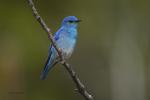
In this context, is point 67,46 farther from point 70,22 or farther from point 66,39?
point 70,22

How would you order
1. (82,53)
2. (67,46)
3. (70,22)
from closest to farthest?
(67,46)
(70,22)
(82,53)

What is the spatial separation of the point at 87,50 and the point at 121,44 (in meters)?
1.02

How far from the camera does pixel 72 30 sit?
7.59 meters

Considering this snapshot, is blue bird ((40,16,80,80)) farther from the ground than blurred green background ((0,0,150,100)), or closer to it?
farther from the ground

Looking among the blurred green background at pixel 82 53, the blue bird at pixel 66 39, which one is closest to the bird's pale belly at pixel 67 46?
the blue bird at pixel 66 39

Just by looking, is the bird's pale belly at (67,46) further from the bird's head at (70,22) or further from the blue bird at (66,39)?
the bird's head at (70,22)

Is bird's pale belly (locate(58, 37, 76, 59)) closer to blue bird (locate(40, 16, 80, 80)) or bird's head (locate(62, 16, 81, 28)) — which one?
blue bird (locate(40, 16, 80, 80))

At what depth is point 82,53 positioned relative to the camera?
54.5ft

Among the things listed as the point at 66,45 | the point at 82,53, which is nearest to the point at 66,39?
the point at 66,45

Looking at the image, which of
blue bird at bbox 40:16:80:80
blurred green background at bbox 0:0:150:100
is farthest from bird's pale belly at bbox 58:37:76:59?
blurred green background at bbox 0:0:150:100

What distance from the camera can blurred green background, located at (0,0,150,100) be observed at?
15.9m

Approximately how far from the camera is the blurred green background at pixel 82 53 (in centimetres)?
1587

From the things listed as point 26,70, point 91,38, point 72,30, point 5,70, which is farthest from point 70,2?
point 72,30

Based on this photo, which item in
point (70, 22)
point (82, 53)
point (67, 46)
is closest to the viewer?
point (67, 46)
